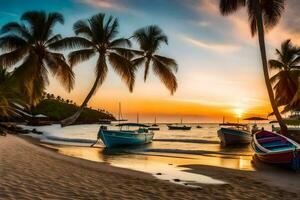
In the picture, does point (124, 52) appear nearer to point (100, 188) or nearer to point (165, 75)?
point (165, 75)

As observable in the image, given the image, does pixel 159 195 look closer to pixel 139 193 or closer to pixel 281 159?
pixel 139 193

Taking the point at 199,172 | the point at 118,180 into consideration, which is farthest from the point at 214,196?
the point at 199,172

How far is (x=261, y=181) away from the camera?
40.4ft

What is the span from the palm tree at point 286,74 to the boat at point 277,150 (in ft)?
97.2

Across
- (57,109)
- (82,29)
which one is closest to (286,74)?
(82,29)

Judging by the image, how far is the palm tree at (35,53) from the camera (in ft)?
125

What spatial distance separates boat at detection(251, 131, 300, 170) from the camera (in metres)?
15.6

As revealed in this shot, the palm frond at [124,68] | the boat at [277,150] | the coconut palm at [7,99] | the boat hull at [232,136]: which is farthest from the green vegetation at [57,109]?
the boat at [277,150]

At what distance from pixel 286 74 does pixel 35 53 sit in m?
34.2

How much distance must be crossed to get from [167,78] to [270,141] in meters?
21.1

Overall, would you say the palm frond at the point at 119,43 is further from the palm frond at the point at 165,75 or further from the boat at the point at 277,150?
the boat at the point at 277,150

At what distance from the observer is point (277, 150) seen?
17.0 m

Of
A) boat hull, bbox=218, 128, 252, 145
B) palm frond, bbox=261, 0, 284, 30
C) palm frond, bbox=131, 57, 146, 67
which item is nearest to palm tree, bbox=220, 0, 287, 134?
palm frond, bbox=261, 0, 284, 30

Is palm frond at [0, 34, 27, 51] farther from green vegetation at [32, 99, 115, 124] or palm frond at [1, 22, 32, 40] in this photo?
green vegetation at [32, 99, 115, 124]
